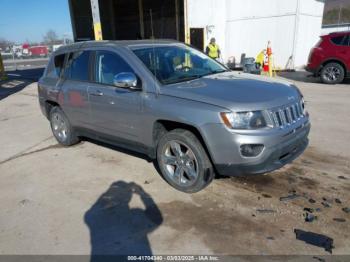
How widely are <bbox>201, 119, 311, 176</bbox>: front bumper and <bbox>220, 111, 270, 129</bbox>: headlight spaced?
109 millimetres

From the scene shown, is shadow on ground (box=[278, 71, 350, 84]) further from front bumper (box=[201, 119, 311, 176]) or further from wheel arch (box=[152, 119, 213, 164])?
wheel arch (box=[152, 119, 213, 164])

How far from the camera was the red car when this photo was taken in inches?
437

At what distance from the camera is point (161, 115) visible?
3.85 m

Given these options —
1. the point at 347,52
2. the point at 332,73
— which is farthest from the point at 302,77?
the point at 347,52

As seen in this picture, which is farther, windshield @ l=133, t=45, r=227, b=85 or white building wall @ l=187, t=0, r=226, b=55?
white building wall @ l=187, t=0, r=226, b=55

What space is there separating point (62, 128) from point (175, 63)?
270 cm

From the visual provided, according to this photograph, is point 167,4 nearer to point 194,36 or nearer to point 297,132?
point 194,36

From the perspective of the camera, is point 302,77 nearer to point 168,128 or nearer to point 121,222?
point 168,128

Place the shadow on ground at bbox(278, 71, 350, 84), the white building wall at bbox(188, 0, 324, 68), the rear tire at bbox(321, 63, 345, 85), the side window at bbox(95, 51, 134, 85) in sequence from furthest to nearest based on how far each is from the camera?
the white building wall at bbox(188, 0, 324, 68), the shadow on ground at bbox(278, 71, 350, 84), the rear tire at bbox(321, 63, 345, 85), the side window at bbox(95, 51, 134, 85)

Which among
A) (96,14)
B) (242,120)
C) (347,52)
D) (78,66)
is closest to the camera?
(242,120)

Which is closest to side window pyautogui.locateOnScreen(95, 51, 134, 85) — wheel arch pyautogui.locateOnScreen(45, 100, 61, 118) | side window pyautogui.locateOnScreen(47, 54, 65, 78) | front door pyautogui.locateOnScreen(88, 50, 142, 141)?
front door pyautogui.locateOnScreen(88, 50, 142, 141)

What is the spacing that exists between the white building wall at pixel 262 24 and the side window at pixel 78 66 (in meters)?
11.9

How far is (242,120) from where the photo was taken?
131 inches

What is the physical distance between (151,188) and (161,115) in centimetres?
98
